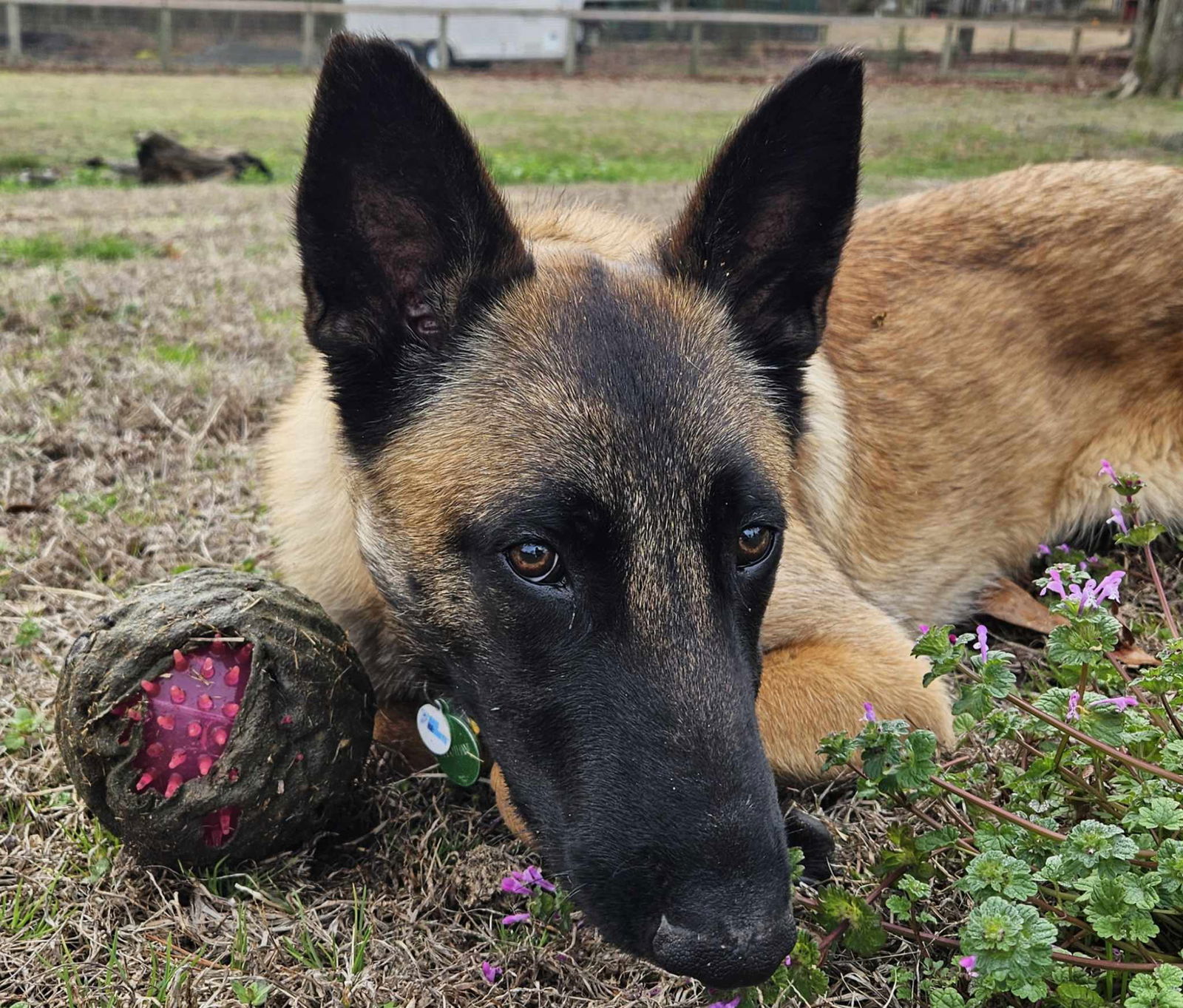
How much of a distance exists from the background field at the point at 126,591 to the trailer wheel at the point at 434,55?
19.9m

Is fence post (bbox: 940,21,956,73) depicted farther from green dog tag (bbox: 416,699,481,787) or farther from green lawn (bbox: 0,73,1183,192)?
green dog tag (bbox: 416,699,481,787)

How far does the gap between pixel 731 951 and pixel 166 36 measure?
31036 millimetres

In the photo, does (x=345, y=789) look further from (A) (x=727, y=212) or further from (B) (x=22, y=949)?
(A) (x=727, y=212)

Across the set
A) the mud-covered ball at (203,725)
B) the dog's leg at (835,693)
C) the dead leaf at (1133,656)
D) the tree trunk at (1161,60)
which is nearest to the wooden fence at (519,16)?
the tree trunk at (1161,60)

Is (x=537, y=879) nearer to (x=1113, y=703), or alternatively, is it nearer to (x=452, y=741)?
(x=452, y=741)

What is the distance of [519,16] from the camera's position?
29438 millimetres

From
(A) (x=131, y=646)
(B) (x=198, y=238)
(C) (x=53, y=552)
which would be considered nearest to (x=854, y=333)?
(A) (x=131, y=646)

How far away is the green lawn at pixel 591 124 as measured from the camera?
14203 millimetres

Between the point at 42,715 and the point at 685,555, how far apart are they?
1.79m

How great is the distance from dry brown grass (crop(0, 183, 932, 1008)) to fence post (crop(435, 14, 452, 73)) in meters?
24.8

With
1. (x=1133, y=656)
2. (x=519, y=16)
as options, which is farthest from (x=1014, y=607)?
(x=519, y=16)

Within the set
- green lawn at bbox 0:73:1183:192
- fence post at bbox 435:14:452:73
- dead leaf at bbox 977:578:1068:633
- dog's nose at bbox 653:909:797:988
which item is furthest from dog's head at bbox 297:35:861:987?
fence post at bbox 435:14:452:73

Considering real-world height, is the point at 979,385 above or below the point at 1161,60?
below

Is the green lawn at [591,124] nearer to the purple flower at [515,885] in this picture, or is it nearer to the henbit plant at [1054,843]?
the henbit plant at [1054,843]
